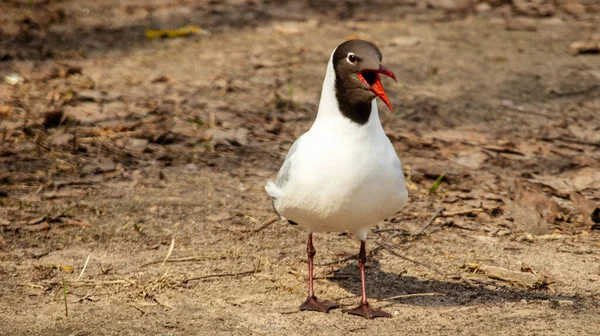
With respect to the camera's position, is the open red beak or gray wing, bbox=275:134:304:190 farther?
gray wing, bbox=275:134:304:190

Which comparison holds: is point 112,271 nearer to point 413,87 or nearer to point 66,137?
point 66,137

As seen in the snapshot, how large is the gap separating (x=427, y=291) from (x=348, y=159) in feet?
3.35

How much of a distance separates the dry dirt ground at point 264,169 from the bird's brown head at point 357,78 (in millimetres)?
1077

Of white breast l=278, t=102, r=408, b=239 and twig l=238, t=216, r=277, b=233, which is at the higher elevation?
white breast l=278, t=102, r=408, b=239

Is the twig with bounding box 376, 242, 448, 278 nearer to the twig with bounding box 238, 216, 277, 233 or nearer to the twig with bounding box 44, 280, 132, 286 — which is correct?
the twig with bounding box 238, 216, 277, 233

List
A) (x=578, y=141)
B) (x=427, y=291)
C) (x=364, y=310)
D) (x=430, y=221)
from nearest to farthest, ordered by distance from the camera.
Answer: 1. (x=364, y=310)
2. (x=427, y=291)
3. (x=430, y=221)
4. (x=578, y=141)

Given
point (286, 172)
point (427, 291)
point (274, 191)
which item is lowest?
point (427, 291)

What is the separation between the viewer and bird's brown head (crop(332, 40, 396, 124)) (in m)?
4.39

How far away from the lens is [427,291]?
4.94 meters

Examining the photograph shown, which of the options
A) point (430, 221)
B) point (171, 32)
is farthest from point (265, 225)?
point (171, 32)

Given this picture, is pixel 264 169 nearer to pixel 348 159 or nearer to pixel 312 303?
pixel 312 303

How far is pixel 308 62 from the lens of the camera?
8.83 metres

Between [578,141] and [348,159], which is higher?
[348,159]

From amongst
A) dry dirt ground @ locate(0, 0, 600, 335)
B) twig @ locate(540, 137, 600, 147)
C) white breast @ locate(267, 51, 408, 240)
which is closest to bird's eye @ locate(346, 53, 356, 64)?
white breast @ locate(267, 51, 408, 240)
